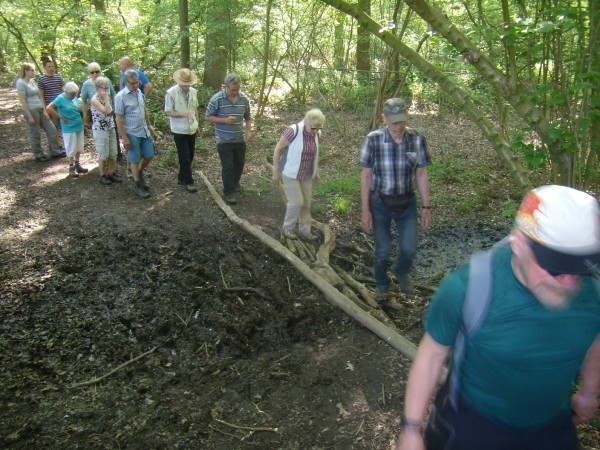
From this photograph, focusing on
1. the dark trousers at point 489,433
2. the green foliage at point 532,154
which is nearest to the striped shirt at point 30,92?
A: the green foliage at point 532,154

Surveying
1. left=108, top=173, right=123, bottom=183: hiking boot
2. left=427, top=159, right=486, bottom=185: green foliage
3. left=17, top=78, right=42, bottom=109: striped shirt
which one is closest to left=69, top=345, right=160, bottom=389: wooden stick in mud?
left=108, top=173, right=123, bottom=183: hiking boot

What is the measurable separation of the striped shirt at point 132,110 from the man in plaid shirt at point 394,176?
4338 mm

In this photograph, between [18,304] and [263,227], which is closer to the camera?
[18,304]

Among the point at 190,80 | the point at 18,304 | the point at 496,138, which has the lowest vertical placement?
the point at 18,304

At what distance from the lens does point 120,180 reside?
909 cm

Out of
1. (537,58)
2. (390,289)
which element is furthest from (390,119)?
(390,289)

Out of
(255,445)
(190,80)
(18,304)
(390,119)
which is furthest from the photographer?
(190,80)

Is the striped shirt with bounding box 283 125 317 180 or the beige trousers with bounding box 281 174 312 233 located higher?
the striped shirt with bounding box 283 125 317 180

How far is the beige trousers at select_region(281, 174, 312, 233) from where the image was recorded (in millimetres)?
6977

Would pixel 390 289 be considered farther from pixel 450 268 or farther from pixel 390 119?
pixel 390 119

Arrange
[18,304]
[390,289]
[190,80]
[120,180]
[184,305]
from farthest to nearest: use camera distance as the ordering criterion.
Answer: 1. [120,180]
2. [190,80]
3. [390,289]
4. [184,305]
5. [18,304]

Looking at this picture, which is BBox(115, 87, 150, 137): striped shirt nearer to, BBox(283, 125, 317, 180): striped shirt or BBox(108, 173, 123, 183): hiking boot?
BBox(108, 173, 123, 183): hiking boot

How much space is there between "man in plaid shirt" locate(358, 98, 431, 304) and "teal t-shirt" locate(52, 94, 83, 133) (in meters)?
6.26

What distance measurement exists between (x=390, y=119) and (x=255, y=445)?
321 centimetres
